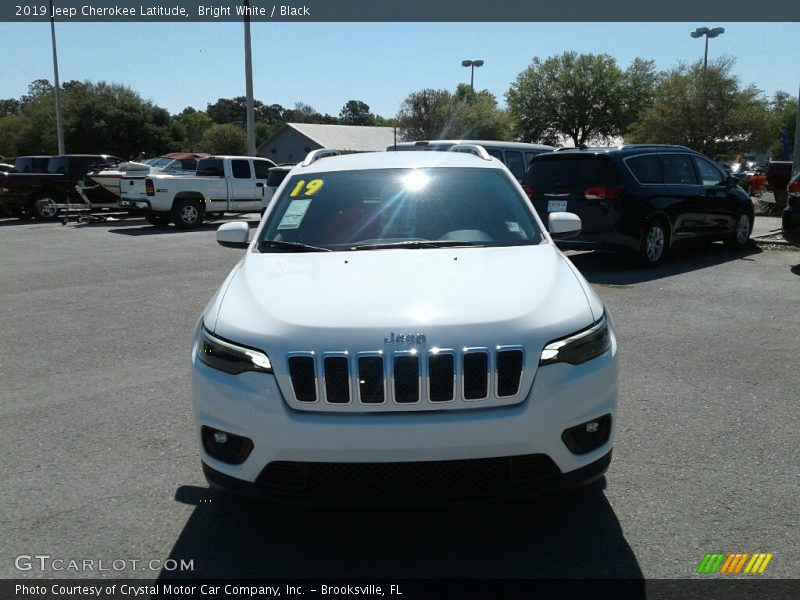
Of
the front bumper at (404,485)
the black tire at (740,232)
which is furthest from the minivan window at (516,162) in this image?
the front bumper at (404,485)

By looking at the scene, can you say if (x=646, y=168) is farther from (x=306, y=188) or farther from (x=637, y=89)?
(x=637, y=89)

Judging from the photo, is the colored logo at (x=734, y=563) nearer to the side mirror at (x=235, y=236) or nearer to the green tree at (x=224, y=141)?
the side mirror at (x=235, y=236)

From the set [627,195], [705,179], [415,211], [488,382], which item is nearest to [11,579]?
[488,382]

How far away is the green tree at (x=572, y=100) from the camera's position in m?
50.7

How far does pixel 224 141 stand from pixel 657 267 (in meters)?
64.1

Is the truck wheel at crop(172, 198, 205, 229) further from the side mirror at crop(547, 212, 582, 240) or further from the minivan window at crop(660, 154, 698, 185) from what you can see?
the side mirror at crop(547, 212, 582, 240)

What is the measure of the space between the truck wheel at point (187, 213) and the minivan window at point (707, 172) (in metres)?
12.6

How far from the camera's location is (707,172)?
460 inches

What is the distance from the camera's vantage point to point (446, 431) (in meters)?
2.67

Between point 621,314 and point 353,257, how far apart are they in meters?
4.66

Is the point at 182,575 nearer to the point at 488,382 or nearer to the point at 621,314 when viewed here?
the point at 488,382

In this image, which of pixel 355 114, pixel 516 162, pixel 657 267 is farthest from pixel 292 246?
pixel 355 114

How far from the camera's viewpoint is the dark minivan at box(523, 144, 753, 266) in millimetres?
10211

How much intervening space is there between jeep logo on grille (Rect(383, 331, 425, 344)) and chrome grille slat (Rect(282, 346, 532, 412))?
0.15 feet
